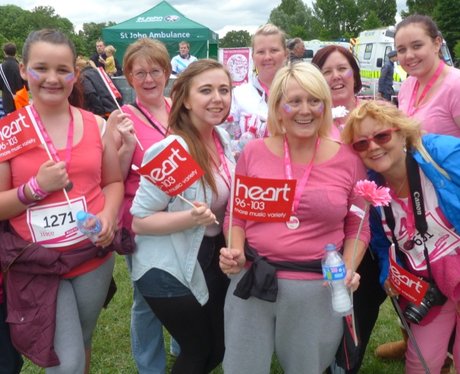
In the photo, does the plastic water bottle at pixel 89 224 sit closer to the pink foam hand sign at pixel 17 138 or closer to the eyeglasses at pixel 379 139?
the pink foam hand sign at pixel 17 138

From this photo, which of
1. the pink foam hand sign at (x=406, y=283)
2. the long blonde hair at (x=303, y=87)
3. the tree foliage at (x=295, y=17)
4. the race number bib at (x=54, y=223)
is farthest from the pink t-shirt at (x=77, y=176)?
the tree foliage at (x=295, y=17)

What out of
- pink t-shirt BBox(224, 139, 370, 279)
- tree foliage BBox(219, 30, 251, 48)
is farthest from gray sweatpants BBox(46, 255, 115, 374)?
tree foliage BBox(219, 30, 251, 48)

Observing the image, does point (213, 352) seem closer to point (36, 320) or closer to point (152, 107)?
point (36, 320)

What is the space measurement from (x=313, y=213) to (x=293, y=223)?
102mm

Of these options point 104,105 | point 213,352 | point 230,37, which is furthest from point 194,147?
point 230,37

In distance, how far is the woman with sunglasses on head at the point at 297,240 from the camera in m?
2.15

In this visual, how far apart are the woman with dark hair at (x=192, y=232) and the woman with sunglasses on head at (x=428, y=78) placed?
52.9 inches

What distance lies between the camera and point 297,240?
2168 mm

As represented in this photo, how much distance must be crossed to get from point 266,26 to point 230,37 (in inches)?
3324

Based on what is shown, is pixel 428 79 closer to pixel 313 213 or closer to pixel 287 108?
pixel 287 108

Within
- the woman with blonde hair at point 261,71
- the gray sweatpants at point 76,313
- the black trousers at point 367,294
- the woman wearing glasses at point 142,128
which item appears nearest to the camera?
the gray sweatpants at point 76,313

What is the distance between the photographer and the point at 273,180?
205cm

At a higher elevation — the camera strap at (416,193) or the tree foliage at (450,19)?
the tree foliage at (450,19)

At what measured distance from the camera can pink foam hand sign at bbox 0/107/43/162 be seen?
2.12m
